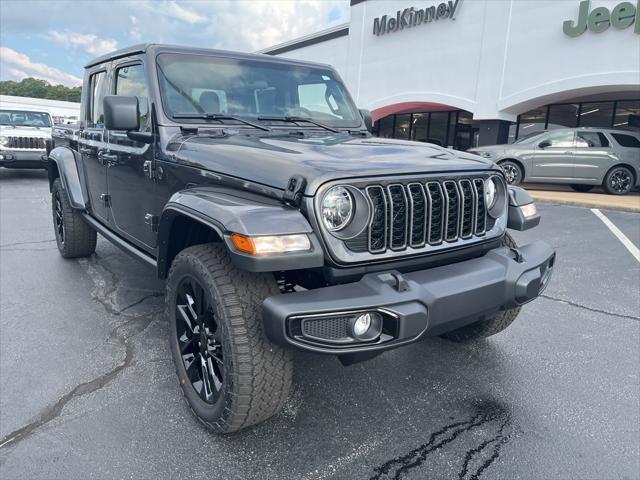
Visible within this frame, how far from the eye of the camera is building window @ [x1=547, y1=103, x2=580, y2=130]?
15414mm

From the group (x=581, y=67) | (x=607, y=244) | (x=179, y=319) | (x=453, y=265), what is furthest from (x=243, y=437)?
(x=581, y=67)

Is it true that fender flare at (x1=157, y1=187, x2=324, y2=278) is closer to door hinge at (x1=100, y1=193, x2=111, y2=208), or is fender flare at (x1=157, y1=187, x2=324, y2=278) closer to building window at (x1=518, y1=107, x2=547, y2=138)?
door hinge at (x1=100, y1=193, x2=111, y2=208)

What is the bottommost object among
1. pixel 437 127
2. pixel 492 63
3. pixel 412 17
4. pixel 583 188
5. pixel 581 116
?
pixel 583 188

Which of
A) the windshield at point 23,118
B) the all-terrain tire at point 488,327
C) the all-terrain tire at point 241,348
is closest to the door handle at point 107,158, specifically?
the all-terrain tire at point 241,348

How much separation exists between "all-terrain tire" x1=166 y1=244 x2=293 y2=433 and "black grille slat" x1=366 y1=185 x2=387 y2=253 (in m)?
0.48

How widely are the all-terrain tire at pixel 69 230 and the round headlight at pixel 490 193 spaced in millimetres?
3812

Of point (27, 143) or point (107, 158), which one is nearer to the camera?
point (107, 158)

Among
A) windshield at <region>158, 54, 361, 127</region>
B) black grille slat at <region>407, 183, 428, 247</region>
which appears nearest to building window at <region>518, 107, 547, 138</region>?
windshield at <region>158, 54, 361, 127</region>

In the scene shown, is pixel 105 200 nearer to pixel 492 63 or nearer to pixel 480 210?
pixel 480 210

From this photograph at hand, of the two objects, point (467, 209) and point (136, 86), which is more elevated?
point (136, 86)

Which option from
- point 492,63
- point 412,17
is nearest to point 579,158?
point 492,63

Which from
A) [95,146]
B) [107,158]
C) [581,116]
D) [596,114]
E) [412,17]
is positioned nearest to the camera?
[107,158]

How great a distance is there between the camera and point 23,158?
1198 cm

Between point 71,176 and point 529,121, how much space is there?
1529cm
